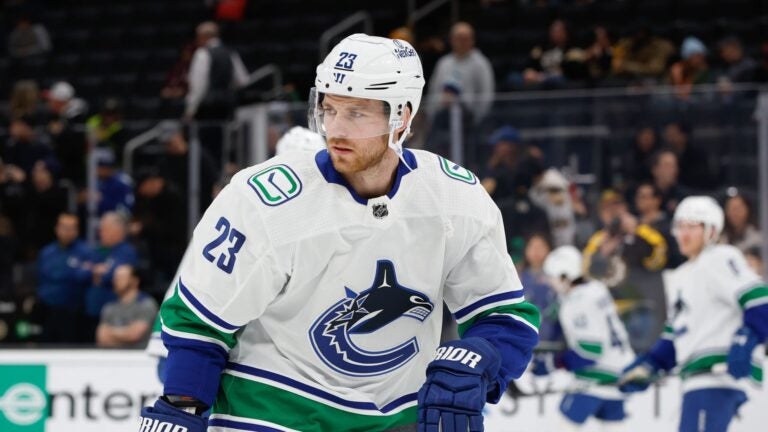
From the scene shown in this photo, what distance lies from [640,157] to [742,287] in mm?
1428

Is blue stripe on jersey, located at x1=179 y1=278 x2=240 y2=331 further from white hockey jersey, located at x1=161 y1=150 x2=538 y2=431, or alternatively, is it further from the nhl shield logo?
the nhl shield logo

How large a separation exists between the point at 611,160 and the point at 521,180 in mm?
449

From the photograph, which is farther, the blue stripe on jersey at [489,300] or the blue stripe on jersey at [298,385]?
the blue stripe on jersey at [489,300]

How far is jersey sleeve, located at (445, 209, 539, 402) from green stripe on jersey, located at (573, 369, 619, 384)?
14.5 ft

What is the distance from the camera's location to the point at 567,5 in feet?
32.5

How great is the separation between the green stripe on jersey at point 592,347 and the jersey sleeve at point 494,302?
4.36 metres

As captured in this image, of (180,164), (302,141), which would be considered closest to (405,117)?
(302,141)

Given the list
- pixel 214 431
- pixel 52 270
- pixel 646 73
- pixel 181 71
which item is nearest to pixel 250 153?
pixel 52 270

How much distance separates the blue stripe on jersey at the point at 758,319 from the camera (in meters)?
5.70

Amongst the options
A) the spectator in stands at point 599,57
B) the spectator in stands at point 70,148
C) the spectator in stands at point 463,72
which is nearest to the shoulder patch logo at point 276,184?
the spectator in stands at point 463,72

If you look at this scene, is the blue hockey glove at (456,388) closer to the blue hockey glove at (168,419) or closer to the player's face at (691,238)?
the blue hockey glove at (168,419)

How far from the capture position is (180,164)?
25.1 feet

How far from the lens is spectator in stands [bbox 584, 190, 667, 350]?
22.9 ft

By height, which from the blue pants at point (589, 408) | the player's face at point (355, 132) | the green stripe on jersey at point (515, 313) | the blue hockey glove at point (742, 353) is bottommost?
the blue pants at point (589, 408)
